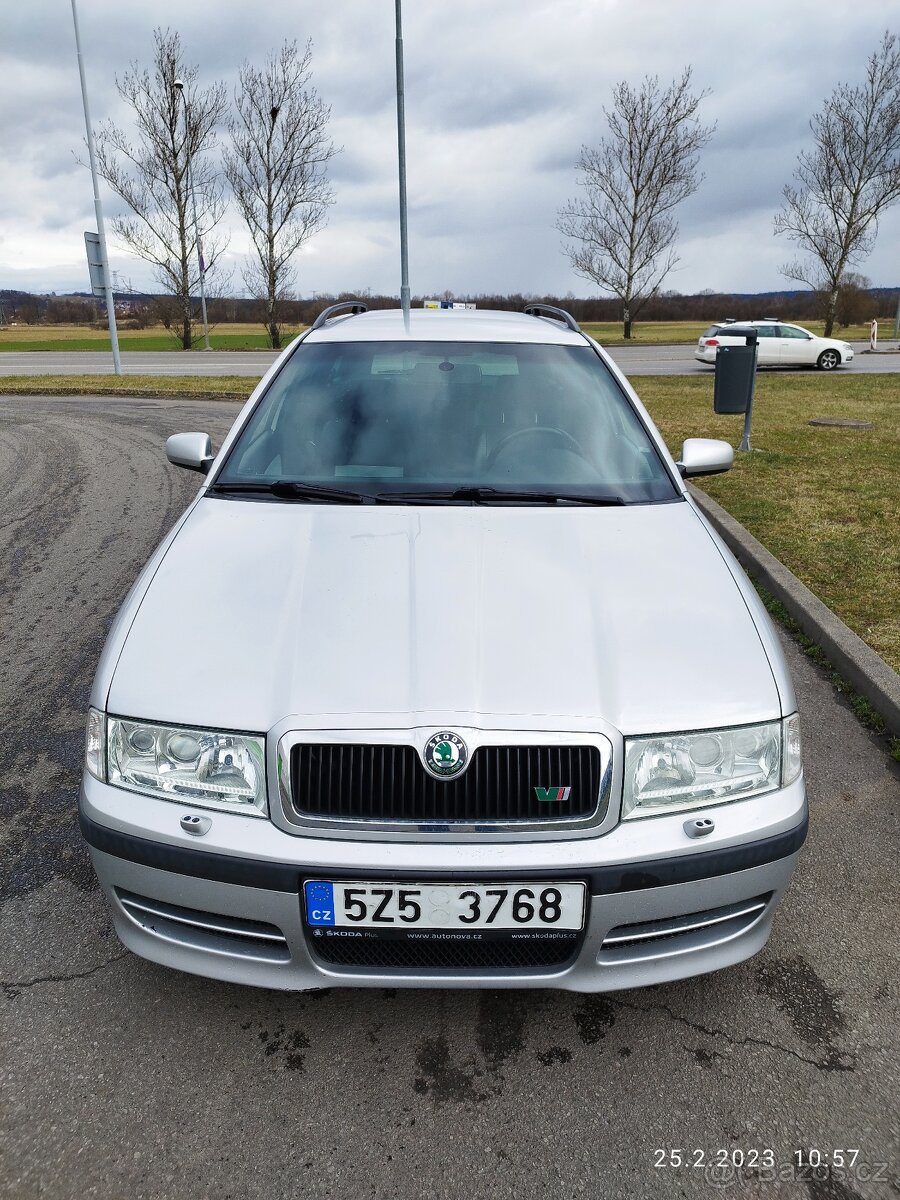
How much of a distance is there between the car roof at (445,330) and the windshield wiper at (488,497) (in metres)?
0.93

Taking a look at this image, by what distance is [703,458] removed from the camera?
3488mm

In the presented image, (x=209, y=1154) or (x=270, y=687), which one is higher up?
(x=270, y=687)

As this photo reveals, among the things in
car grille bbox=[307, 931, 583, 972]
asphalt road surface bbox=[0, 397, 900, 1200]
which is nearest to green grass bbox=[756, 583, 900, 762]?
asphalt road surface bbox=[0, 397, 900, 1200]

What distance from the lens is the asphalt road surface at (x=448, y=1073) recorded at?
182 cm

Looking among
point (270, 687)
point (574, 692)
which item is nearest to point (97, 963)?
point (270, 687)

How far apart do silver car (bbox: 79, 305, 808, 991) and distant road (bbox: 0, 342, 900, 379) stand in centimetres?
1871

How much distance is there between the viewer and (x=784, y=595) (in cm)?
512

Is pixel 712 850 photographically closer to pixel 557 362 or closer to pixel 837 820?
pixel 837 820

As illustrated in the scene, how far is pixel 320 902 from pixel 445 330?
2.51 m

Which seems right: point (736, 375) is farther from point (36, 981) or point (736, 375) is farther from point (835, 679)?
point (36, 981)

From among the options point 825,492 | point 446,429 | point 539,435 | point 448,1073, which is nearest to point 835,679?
point 539,435

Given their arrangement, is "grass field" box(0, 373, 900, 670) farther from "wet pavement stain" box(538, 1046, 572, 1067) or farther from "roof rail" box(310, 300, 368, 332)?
"roof rail" box(310, 300, 368, 332)

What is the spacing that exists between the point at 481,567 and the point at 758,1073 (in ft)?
4.64

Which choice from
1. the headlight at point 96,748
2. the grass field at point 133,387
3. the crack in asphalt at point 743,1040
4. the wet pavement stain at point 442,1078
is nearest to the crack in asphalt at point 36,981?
the headlight at point 96,748
